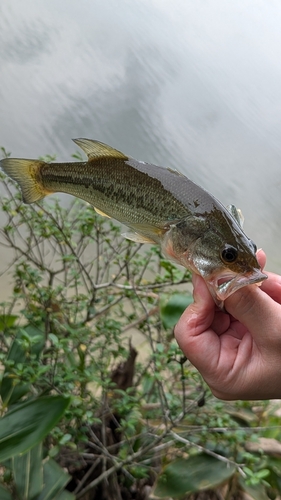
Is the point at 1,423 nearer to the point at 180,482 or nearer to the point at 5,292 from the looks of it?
the point at 180,482

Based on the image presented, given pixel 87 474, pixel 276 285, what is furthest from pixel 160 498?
pixel 276 285

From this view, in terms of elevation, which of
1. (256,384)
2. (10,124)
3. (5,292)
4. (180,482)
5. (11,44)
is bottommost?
(180,482)

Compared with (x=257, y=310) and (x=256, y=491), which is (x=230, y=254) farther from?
(x=256, y=491)

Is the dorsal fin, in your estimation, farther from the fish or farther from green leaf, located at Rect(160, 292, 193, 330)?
green leaf, located at Rect(160, 292, 193, 330)

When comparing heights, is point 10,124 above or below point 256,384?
above

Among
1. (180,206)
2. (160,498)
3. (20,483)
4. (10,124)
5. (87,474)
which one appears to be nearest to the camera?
(180,206)

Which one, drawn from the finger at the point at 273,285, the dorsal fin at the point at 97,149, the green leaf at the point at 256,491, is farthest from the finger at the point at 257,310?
the green leaf at the point at 256,491
